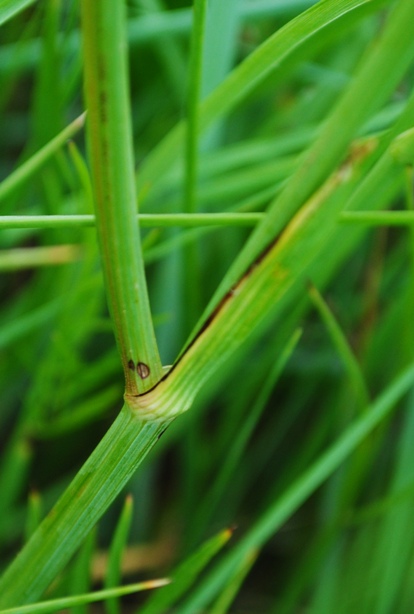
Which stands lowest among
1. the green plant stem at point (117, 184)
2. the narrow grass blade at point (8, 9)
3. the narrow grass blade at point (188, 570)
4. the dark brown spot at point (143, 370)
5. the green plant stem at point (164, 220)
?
the narrow grass blade at point (188, 570)

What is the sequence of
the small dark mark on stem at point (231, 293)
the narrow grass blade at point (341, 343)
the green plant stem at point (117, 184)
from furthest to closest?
1. the narrow grass blade at point (341, 343)
2. the small dark mark on stem at point (231, 293)
3. the green plant stem at point (117, 184)

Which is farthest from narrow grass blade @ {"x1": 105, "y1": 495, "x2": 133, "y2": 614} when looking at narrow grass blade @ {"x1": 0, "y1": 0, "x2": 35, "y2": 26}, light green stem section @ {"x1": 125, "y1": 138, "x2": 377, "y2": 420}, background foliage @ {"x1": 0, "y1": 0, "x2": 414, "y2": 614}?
narrow grass blade @ {"x1": 0, "y1": 0, "x2": 35, "y2": 26}

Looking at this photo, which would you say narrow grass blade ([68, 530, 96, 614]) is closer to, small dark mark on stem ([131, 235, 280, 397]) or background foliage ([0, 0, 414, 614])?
background foliage ([0, 0, 414, 614])

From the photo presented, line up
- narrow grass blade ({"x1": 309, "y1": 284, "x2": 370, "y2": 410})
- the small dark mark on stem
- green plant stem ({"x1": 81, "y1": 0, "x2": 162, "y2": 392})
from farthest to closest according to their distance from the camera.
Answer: narrow grass blade ({"x1": 309, "y1": 284, "x2": 370, "y2": 410}), the small dark mark on stem, green plant stem ({"x1": 81, "y1": 0, "x2": 162, "y2": 392})

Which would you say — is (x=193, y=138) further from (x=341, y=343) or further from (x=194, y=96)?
(x=341, y=343)

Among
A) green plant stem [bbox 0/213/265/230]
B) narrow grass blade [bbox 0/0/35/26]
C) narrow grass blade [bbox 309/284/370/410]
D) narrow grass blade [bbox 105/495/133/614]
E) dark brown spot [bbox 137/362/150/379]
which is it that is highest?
narrow grass blade [bbox 0/0/35/26]

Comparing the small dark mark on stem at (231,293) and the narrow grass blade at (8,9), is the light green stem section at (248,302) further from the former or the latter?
the narrow grass blade at (8,9)

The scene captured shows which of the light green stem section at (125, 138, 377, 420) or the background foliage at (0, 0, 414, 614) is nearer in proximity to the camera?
the light green stem section at (125, 138, 377, 420)

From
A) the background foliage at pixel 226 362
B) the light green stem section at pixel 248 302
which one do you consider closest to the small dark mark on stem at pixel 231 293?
the light green stem section at pixel 248 302

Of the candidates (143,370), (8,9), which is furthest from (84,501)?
(8,9)
